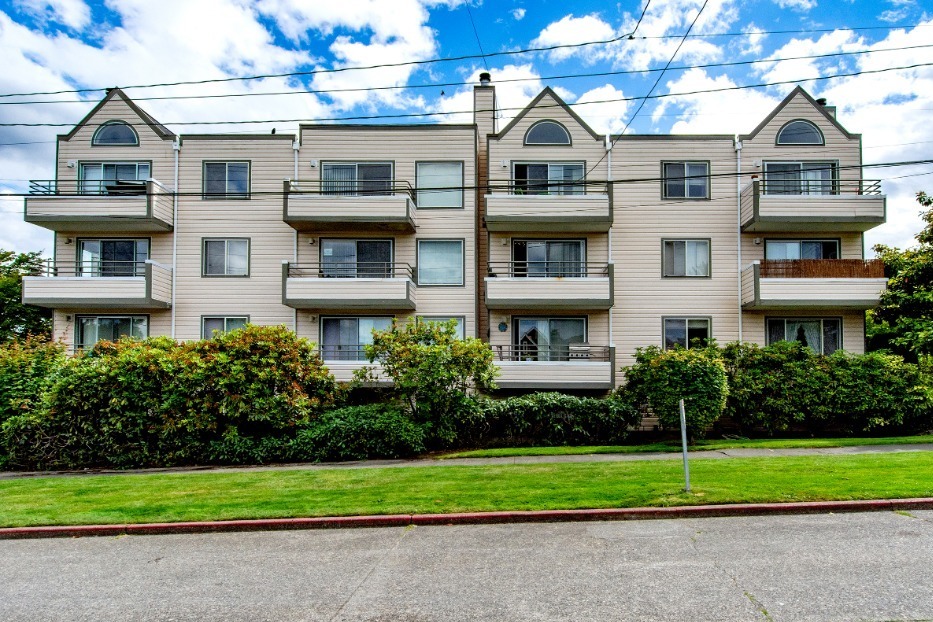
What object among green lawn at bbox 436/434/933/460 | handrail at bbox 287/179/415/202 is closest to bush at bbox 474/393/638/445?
green lawn at bbox 436/434/933/460

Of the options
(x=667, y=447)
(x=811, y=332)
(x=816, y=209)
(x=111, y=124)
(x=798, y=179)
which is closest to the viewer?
(x=667, y=447)

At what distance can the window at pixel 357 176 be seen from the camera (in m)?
20.9

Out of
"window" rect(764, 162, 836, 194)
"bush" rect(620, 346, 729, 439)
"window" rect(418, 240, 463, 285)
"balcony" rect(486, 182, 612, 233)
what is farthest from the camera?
"window" rect(418, 240, 463, 285)

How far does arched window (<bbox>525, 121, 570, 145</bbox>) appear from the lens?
2108 centimetres

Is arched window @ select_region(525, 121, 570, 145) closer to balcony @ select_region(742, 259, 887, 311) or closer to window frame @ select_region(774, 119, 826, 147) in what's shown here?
window frame @ select_region(774, 119, 826, 147)

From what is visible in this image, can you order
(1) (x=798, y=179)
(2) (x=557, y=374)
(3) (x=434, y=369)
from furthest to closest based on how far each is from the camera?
(1) (x=798, y=179) → (2) (x=557, y=374) → (3) (x=434, y=369)

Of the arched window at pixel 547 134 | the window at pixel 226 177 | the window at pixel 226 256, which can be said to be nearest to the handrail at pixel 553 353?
the arched window at pixel 547 134

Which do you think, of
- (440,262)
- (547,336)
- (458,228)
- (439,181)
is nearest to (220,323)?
(440,262)

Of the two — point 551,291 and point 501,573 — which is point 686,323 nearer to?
point 551,291

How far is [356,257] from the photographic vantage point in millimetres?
21031

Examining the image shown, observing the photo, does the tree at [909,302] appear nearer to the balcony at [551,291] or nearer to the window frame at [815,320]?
the window frame at [815,320]

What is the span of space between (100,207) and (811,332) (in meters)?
23.3

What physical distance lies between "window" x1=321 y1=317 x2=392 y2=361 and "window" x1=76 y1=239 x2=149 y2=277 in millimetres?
6554

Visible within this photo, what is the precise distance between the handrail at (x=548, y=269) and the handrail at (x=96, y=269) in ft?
38.4
